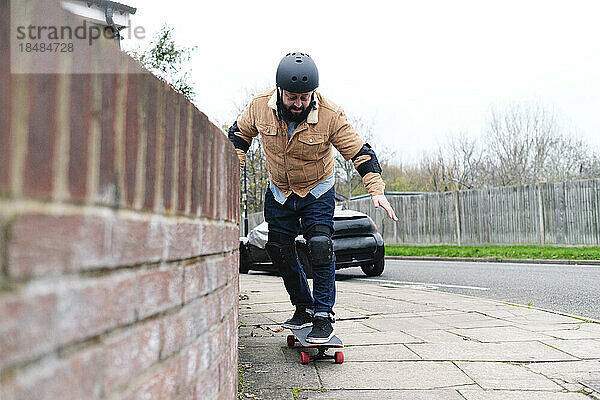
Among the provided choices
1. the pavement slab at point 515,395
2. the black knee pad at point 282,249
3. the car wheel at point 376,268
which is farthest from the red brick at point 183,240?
the car wheel at point 376,268

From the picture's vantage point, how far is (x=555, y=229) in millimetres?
17359

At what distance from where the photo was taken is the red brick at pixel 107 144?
106cm

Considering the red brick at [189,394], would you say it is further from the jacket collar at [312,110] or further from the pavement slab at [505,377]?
the jacket collar at [312,110]

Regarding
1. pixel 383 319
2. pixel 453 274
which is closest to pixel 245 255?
pixel 453 274

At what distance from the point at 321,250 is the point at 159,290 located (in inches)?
98.9

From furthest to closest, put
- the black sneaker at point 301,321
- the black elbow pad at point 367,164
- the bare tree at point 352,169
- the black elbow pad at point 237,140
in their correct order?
the bare tree at point 352,169
the black elbow pad at point 237,140
the black sneaker at point 301,321
the black elbow pad at point 367,164

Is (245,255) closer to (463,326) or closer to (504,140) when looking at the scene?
(463,326)

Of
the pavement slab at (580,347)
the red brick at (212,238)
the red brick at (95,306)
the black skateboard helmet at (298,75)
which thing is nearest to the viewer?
the red brick at (95,306)

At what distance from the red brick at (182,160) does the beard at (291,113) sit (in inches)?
83.4

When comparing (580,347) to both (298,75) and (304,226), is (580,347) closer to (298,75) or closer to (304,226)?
→ (304,226)

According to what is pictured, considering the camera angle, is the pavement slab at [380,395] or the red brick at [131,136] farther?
the pavement slab at [380,395]

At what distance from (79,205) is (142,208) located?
0.98 feet

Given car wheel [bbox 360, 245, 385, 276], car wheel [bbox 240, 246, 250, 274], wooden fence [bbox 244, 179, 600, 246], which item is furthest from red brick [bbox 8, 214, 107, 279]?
wooden fence [bbox 244, 179, 600, 246]

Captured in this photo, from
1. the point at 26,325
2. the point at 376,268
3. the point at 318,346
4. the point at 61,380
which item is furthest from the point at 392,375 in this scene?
the point at 376,268
